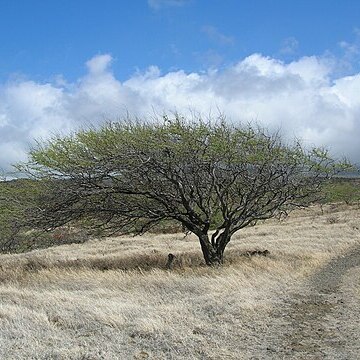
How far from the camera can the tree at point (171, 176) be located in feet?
51.7

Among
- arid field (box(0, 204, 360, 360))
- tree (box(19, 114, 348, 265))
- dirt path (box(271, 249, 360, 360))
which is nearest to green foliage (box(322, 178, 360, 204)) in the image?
tree (box(19, 114, 348, 265))

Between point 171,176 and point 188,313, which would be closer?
point 188,313

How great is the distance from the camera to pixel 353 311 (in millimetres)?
9852

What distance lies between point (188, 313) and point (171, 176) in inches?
290

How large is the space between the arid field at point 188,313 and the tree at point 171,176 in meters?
2.18

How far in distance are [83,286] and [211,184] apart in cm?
590

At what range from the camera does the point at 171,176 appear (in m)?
16.1

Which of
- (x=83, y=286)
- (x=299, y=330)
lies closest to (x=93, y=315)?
(x=299, y=330)

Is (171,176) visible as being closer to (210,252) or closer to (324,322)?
(210,252)

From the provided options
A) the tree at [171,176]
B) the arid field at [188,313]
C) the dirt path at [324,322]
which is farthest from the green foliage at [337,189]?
the dirt path at [324,322]

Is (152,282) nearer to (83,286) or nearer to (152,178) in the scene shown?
(83,286)

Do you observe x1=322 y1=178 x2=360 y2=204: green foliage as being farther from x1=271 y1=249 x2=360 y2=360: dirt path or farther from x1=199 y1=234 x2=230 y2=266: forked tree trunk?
x1=271 y1=249 x2=360 y2=360: dirt path

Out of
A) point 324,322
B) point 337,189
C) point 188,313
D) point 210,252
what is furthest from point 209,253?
point 337,189

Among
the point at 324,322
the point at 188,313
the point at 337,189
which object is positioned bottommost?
the point at 324,322
